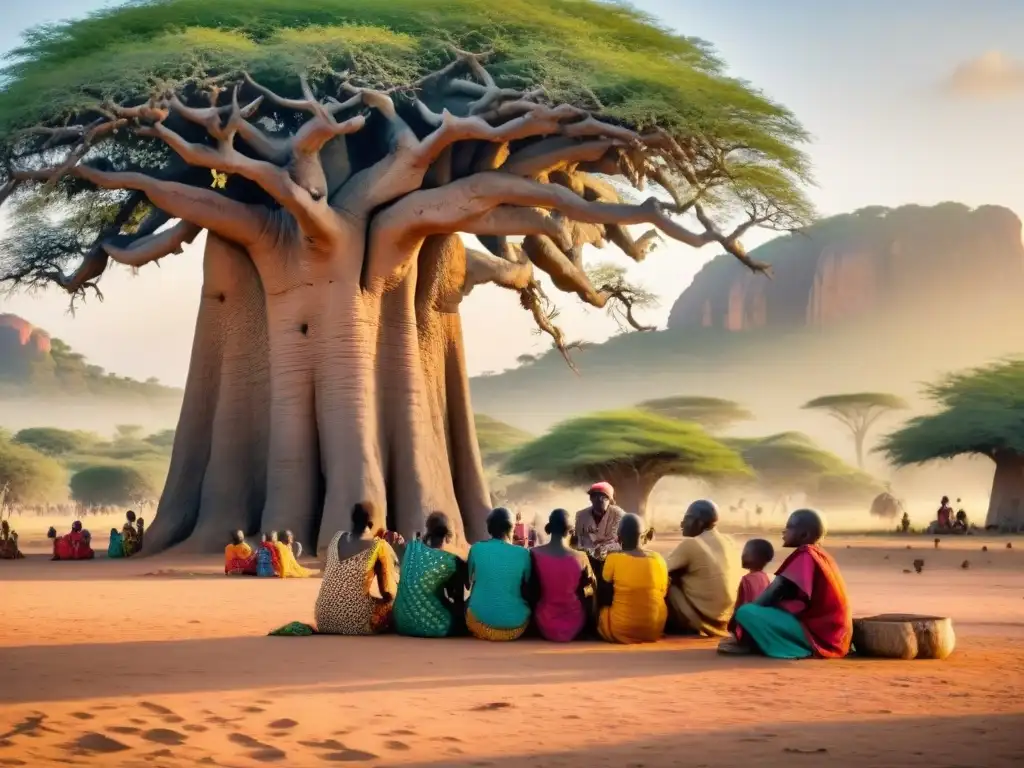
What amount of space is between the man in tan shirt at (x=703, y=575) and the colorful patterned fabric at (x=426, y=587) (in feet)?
5.27

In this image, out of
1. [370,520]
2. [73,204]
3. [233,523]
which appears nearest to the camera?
[370,520]

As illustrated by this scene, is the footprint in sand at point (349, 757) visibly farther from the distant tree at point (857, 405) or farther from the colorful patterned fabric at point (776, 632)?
the distant tree at point (857, 405)

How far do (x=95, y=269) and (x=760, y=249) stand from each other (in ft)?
318

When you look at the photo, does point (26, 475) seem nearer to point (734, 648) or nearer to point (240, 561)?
point (240, 561)

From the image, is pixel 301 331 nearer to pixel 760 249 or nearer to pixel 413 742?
pixel 413 742

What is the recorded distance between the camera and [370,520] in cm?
1109

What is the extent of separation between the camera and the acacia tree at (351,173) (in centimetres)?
2083

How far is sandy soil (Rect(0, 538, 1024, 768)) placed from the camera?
6.14 m

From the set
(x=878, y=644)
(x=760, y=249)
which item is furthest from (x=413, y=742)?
(x=760, y=249)

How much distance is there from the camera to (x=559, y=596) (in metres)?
10.2

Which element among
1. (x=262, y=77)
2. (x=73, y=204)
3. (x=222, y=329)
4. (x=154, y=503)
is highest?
(x=262, y=77)

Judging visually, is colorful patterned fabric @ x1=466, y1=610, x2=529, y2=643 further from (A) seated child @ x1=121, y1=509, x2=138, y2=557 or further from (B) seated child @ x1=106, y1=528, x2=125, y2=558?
(B) seated child @ x1=106, y1=528, x2=125, y2=558

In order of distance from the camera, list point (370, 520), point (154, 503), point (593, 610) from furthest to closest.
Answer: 1. point (154, 503)
2. point (370, 520)
3. point (593, 610)

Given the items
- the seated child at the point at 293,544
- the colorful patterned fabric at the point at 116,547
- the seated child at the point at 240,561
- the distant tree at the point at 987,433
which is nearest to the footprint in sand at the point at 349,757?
the seated child at the point at 240,561
